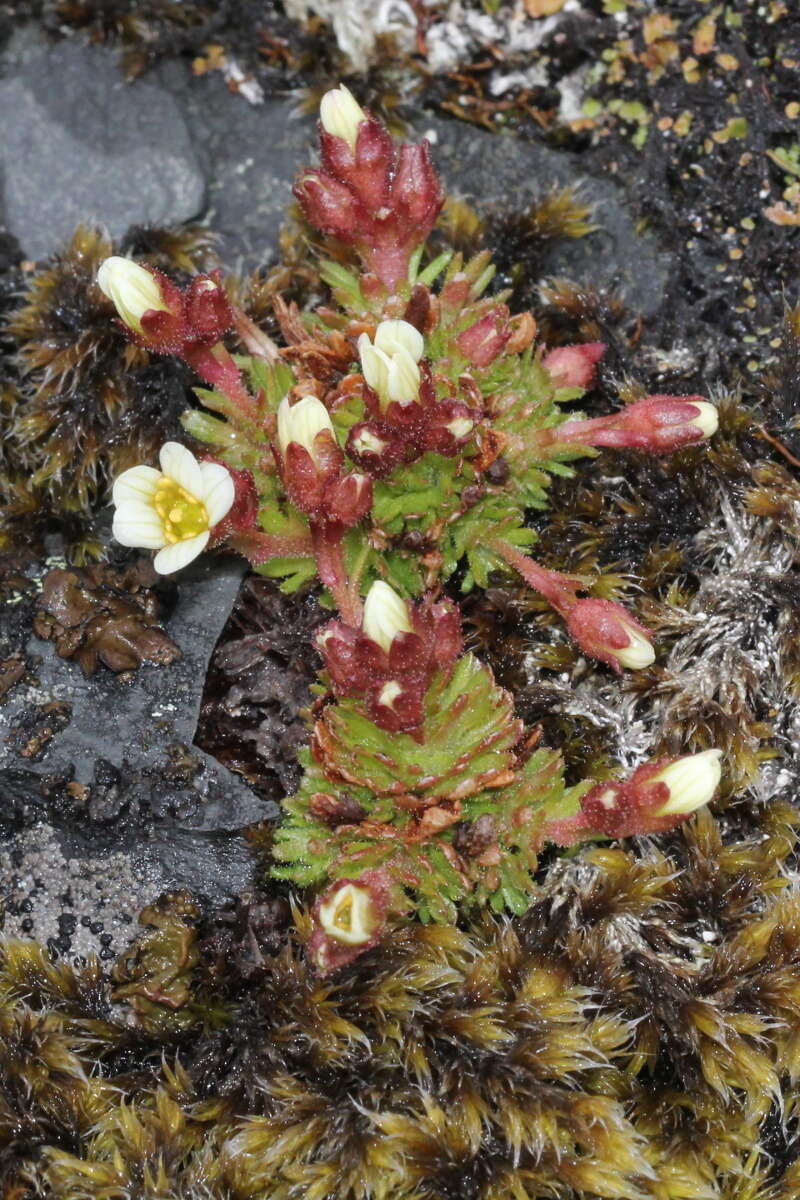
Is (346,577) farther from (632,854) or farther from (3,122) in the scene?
(3,122)

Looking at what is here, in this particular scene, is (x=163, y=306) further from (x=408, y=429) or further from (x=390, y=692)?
(x=390, y=692)

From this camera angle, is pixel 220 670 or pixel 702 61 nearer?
pixel 220 670

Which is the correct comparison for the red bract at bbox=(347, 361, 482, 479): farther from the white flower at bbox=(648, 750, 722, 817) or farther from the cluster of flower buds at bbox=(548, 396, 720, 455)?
the white flower at bbox=(648, 750, 722, 817)

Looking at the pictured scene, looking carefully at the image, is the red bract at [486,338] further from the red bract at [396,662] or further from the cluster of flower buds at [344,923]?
the cluster of flower buds at [344,923]

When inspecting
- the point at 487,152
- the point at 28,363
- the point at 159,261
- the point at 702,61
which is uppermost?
the point at 702,61

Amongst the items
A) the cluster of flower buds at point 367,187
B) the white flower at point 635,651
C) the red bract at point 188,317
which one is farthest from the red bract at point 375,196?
the white flower at point 635,651

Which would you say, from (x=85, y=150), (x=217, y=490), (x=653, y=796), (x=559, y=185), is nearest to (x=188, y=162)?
(x=85, y=150)

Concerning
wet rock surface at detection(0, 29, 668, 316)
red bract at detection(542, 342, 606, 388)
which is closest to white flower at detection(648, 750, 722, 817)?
red bract at detection(542, 342, 606, 388)

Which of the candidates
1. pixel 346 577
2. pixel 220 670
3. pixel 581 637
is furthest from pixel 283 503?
pixel 581 637
